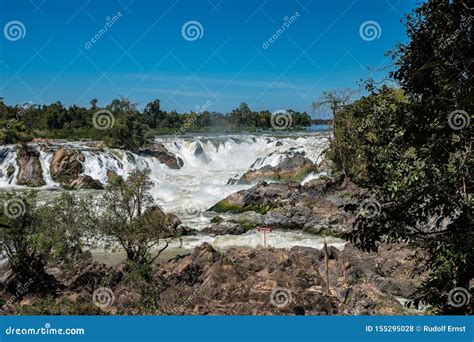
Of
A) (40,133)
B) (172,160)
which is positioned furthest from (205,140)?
(40,133)

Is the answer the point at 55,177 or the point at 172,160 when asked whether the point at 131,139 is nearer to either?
the point at 172,160

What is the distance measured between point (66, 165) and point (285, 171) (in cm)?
1328

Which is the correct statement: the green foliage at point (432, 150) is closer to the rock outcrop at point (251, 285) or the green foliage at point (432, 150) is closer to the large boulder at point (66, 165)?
the rock outcrop at point (251, 285)

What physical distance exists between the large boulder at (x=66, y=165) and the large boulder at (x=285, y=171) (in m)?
10.1

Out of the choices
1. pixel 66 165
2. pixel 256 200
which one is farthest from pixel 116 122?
pixel 256 200

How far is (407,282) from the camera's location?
36.7 feet

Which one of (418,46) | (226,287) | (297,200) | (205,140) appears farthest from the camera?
(205,140)

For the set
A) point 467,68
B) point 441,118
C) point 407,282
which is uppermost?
point 467,68

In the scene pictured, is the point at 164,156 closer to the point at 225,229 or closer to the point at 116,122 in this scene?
the point at 116,122

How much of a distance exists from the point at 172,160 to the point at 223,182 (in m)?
7.42

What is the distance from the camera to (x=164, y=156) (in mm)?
35281

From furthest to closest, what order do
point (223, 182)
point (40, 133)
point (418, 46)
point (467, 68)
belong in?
point (40, 133)
point (223, 182)
point (418, 46)
point (467, 68)

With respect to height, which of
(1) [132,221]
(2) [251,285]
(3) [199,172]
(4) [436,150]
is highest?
(3) [199,172]

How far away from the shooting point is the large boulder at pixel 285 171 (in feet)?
92.9
